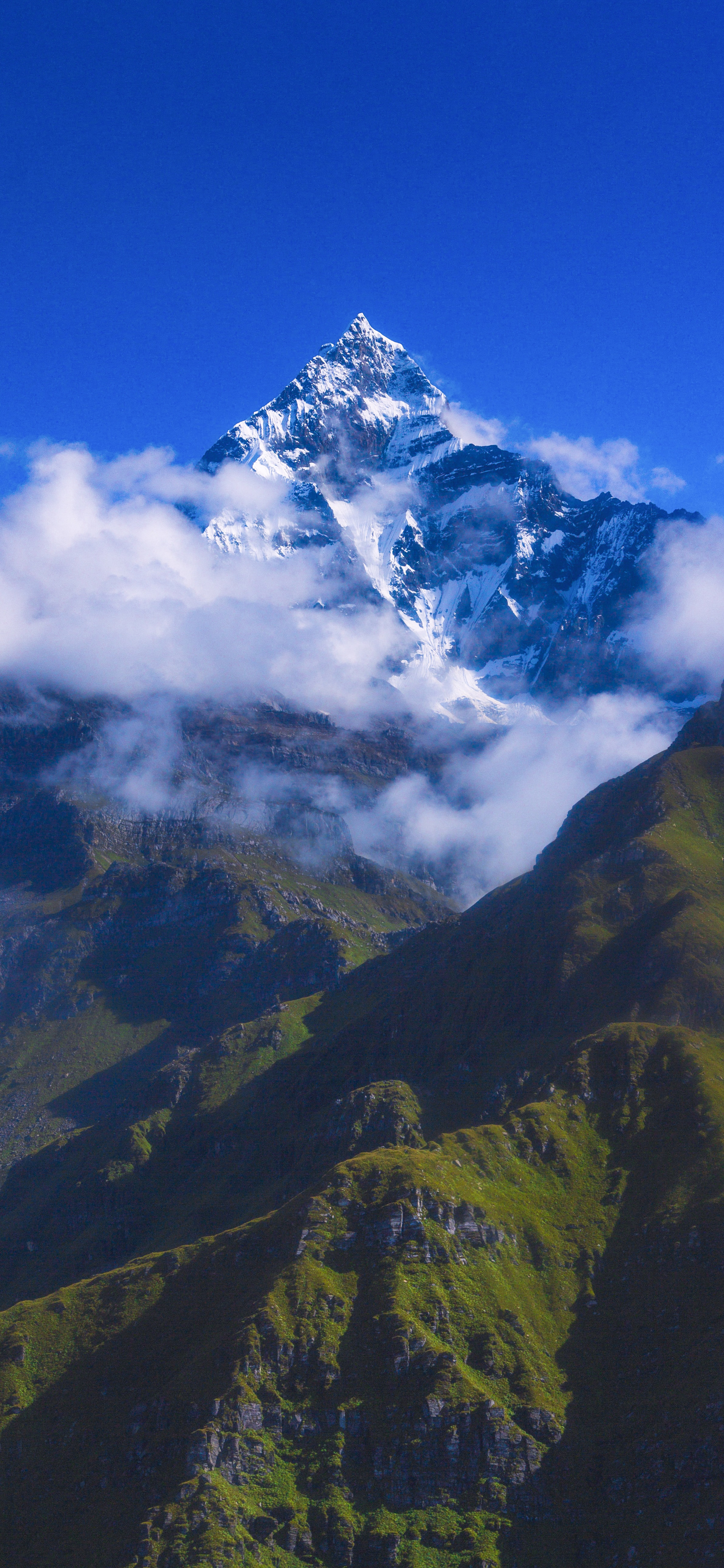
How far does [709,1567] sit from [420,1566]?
1949 inches

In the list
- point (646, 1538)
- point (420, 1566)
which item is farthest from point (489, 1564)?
point (646, 1538)

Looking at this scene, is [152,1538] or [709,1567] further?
[152,1538]

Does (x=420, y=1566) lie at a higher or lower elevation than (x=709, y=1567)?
higher

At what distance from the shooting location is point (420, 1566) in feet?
655

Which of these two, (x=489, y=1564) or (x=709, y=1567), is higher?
(x=489, y=1564)

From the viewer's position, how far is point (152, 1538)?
199250 millimetres

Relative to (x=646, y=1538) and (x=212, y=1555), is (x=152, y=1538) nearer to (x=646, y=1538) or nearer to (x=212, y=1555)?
(x=212, y=1555)

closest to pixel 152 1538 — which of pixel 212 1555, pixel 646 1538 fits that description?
pixel 212 1555

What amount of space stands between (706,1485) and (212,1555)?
279 feet

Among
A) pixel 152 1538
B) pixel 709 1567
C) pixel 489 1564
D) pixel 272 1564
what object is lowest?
pixel 709 1567

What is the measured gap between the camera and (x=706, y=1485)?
196625mm

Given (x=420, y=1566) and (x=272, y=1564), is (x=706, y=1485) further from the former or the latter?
(x=272, y=1564)

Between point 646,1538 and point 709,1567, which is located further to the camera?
point 646,1538

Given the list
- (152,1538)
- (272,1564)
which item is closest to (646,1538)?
(272,1564)
